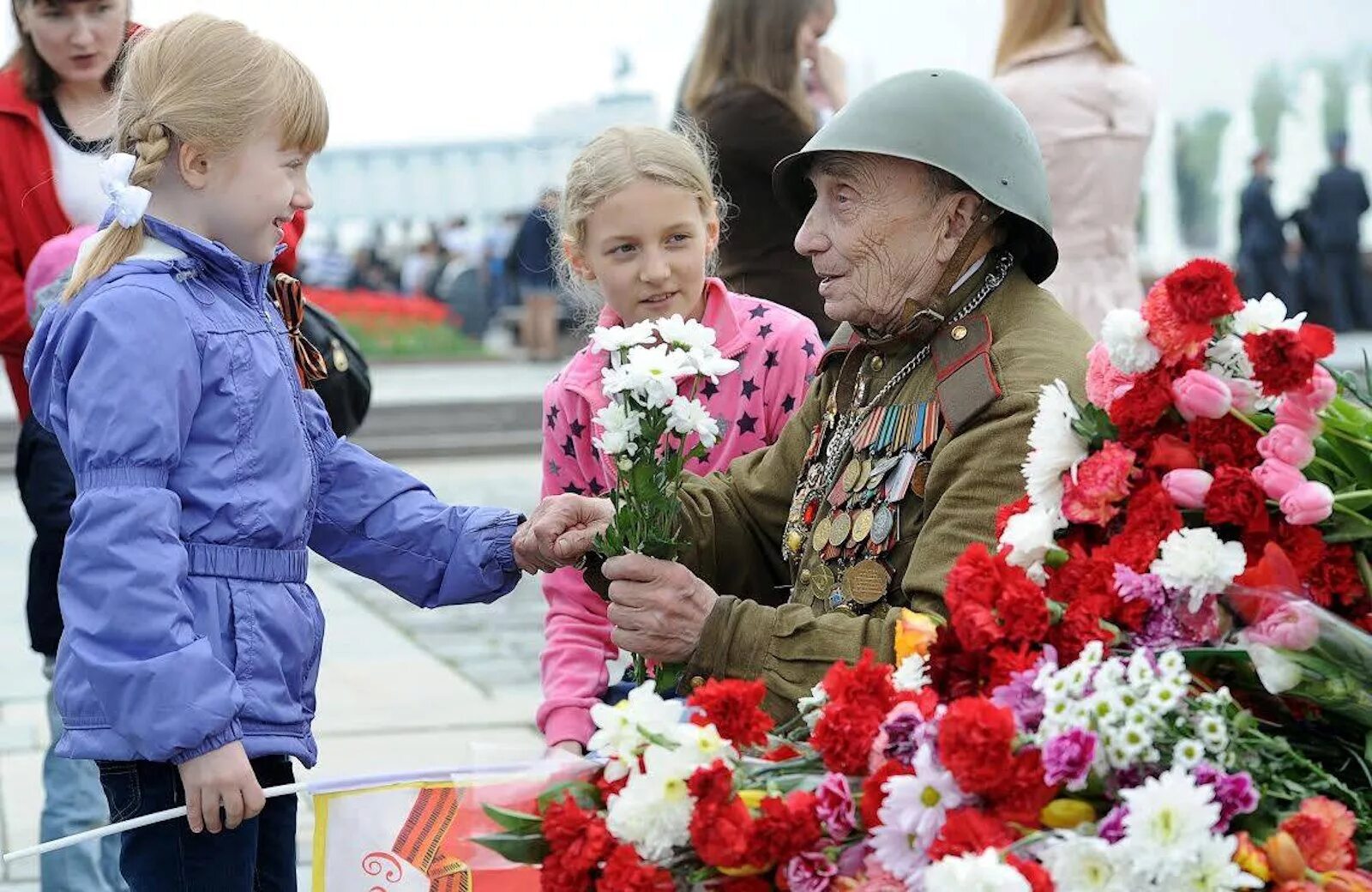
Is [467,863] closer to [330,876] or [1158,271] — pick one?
[330,876]

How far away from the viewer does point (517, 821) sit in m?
2.26

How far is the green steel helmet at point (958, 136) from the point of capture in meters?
2.80

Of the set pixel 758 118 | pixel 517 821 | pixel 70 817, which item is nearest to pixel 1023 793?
pixel 517 821

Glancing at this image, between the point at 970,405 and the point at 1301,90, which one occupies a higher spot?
the point at 970,405

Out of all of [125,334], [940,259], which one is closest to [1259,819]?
[940,259]

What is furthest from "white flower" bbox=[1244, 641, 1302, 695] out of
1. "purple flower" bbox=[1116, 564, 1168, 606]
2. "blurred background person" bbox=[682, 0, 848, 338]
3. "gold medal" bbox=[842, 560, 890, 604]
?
"blurred background person" bbox=[682, 0, 848, 338]

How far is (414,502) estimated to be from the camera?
3.13 m

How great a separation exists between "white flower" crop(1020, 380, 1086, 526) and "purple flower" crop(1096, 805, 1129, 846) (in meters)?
0.50

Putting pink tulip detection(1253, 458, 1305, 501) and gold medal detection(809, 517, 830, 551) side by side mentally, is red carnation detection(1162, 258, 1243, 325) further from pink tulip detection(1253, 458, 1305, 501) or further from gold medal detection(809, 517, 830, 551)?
gold medal detection(809, 517, 830, 551)

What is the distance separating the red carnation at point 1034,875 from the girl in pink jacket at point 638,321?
1.49m

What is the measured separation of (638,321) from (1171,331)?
1.37 metres

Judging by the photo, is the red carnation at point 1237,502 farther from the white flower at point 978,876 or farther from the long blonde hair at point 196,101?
the long blonde hair at point 196,101

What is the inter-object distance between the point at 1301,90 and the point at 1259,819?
31.0 meters

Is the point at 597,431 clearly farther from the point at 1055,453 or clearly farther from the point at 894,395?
the point at 1055,453
